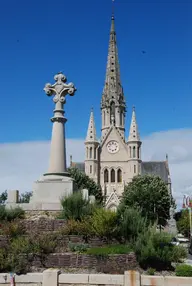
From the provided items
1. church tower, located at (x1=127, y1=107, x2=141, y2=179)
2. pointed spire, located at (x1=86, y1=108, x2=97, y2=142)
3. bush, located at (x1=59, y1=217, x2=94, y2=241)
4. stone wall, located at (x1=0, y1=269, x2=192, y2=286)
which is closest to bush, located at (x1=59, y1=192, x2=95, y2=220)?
bush, located at (x1=59, y1=217, x2=94, y2=241)

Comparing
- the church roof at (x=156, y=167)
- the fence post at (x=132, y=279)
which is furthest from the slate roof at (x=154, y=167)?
the fence post at (x=132, y=279)

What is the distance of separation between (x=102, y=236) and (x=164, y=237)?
2167 mm

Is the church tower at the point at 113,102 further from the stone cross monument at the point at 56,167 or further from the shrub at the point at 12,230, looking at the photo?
the shrub at the point at 12,230

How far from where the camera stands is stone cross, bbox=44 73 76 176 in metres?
18.6

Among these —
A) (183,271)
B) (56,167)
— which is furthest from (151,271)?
(56,167)

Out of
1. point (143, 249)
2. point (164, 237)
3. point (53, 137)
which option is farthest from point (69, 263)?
point (53, 137)

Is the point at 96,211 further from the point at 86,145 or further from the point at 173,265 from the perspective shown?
the point at 86,145

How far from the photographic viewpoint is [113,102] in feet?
297

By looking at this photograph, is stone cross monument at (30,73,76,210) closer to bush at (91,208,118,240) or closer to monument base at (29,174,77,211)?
monument base at (29,174,77,211)

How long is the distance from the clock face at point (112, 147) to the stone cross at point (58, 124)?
63.9m

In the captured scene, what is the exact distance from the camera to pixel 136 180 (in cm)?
5688

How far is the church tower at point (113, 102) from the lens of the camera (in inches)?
3494

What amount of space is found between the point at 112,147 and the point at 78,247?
71379 mm

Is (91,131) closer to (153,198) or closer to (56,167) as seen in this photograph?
(153,198)
